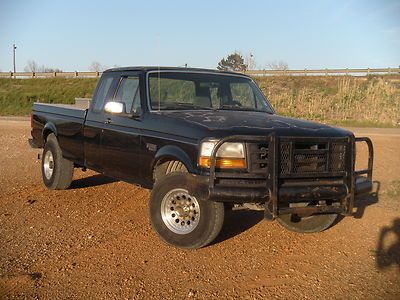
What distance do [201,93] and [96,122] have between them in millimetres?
1532

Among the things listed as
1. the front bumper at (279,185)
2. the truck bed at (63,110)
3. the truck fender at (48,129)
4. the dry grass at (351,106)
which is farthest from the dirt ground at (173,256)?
the dry grass at (351,106)

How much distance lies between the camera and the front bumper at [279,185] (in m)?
4.67

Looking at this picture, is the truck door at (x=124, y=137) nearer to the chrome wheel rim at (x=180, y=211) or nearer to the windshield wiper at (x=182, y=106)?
the windshield wiper at (x=182, y=106)

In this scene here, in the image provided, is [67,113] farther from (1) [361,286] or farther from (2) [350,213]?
(1) [361,286]

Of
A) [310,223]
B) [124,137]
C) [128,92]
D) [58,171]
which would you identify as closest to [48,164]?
[58,171]

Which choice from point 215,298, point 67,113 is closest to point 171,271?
point 215,298

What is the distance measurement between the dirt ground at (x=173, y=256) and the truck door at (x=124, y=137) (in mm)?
635

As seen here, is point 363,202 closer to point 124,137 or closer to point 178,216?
point 178,216

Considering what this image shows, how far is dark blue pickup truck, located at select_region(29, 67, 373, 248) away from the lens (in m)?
4.76

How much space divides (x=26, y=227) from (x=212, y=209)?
2.38 metres

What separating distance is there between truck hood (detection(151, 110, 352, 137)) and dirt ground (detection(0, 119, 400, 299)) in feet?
4.00

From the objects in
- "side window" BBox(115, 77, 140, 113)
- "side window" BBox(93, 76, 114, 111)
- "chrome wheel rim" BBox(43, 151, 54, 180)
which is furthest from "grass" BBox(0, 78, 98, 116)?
"side window" BBox(115, 77, 140, 113)

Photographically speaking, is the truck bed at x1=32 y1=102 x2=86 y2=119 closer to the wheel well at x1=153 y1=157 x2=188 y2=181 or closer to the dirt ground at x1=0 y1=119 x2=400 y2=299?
the dirt ground at x1=0 y1=119 x2=400 y2=299

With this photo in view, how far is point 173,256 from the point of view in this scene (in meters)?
4.87
